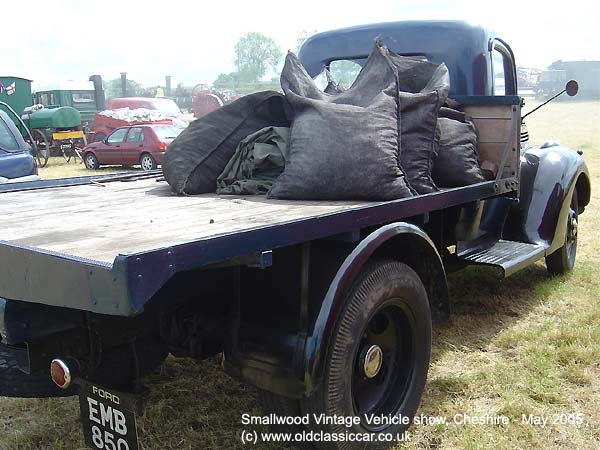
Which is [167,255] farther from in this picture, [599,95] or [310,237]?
[599,95]

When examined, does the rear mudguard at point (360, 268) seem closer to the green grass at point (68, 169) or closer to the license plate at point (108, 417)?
the license plate at point (108, 417)

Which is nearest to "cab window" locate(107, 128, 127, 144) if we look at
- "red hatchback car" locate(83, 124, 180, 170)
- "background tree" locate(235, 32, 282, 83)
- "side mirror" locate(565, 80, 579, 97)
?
"red hatchback car" locate(83, 124, 180, 170)

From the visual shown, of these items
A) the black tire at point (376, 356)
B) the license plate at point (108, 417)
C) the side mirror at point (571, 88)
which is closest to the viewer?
the license plate at point (108, 417)

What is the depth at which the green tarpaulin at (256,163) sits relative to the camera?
3.18 m

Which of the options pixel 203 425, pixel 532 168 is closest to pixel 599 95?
pixel 532 168

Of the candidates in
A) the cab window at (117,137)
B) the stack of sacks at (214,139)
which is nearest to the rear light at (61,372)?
the stack of sacks at (214,139)

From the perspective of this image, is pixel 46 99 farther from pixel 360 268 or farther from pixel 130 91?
pixel 130 91

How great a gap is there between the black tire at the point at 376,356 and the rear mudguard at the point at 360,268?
6 centimetres

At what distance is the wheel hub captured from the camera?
101 inches

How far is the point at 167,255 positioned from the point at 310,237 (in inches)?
25.5

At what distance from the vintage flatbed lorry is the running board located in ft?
2.17

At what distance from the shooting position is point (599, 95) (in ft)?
142

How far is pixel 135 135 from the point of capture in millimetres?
16047

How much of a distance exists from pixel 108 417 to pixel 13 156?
18.7 feet
